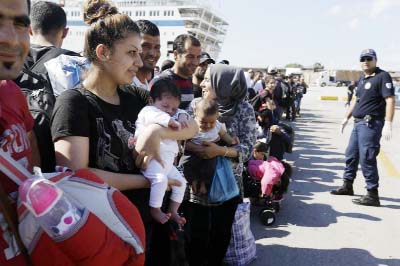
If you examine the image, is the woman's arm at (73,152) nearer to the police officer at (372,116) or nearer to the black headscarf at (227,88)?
the black headscarf at (227,88)

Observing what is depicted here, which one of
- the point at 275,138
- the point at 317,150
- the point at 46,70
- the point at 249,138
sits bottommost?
the point at 317,150

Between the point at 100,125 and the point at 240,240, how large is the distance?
2132 millimetres

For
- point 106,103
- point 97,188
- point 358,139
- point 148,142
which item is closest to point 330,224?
point 358,139

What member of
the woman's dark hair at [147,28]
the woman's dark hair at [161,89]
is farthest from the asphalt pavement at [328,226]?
the woman's dark hair at [147,28]

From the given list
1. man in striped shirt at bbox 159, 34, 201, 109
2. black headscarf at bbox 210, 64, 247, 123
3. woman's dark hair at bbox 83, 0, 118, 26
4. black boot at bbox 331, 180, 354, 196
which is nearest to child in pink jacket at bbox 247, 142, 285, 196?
man in striped shirt at bbox 159, 34, 201, 109

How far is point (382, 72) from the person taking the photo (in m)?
5.25

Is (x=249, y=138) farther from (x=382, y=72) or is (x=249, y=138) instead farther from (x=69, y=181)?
(x=382, y=72)

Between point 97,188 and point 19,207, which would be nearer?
point 19,207

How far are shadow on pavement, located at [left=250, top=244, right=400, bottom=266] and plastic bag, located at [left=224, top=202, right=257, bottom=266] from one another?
248 millimetres

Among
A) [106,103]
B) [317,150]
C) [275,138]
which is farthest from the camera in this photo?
[317,150]

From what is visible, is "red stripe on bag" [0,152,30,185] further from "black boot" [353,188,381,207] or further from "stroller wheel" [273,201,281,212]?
"black boot" [353,188,381,207]

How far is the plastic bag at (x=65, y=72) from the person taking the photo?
179 centimetres

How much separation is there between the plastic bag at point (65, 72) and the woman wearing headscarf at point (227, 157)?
118cm

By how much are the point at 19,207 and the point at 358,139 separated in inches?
205
